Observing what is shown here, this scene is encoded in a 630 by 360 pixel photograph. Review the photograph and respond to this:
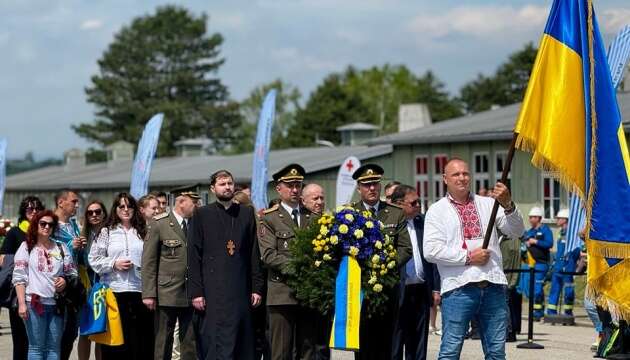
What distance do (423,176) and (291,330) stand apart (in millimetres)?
26684

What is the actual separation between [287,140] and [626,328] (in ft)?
235

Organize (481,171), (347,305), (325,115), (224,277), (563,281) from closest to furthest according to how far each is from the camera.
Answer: (347,305)
(224,277)
(563,281)
(481,171)
(325,115)

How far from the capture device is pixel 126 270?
490 inches

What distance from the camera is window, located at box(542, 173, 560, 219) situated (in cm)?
3347

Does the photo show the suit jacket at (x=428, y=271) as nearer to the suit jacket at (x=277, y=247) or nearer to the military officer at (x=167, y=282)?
the suit jacket at (x=277, y=247)

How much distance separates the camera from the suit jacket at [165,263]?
12.2 m

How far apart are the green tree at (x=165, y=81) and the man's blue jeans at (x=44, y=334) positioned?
268 feet

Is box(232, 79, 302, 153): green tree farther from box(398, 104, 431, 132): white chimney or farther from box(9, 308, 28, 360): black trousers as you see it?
box(9, 308, 28, 360): black trousers

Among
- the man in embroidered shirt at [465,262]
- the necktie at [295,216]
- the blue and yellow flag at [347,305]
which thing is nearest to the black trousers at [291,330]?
the blue and yellow flag at [347,305]

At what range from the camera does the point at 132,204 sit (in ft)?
41.4

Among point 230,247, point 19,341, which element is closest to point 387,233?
point 230,247

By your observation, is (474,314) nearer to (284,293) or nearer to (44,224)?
(284,293)

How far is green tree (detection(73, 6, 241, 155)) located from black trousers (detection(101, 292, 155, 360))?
81194 millimetres

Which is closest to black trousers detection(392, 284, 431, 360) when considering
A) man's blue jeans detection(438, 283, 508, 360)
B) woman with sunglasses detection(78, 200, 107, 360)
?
man's blue jeans detection(438, 283, 508, 360)
